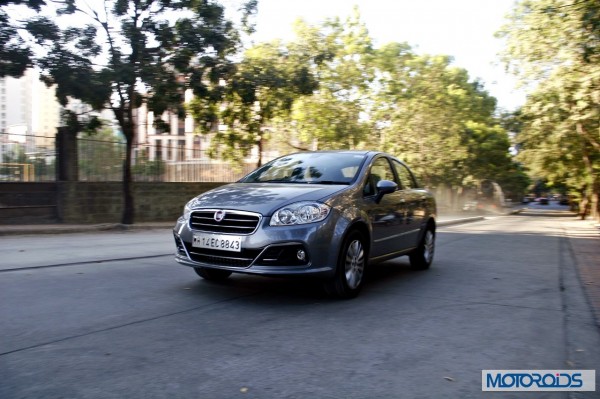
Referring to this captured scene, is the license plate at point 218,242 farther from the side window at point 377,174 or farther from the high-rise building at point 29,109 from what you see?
the high-rise building at point 29,109

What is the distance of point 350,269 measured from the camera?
234 inches

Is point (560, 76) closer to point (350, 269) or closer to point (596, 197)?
point (350, 269)

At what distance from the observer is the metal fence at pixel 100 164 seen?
14.8 m

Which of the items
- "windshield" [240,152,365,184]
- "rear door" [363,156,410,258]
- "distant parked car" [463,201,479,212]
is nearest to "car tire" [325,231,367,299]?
"rear door" [363,156,410,258]

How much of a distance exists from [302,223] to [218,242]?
2.83 feet

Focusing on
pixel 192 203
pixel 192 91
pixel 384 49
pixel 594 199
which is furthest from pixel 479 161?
pixel 192 203

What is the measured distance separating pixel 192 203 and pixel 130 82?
966 cm

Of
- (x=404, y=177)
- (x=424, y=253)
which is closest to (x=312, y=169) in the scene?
(x=404, y=177)

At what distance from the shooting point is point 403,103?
29656 millimetres

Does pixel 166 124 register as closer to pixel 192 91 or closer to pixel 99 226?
pixel 192 91

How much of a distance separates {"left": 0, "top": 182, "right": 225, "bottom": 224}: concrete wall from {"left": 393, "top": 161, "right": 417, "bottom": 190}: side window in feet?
36.3

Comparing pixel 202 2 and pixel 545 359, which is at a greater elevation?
pixel 202 2

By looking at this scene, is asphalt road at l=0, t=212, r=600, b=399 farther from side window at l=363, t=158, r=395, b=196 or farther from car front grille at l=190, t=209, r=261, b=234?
side window at l=363, t=158, r=395, b=196

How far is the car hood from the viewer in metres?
5.52
